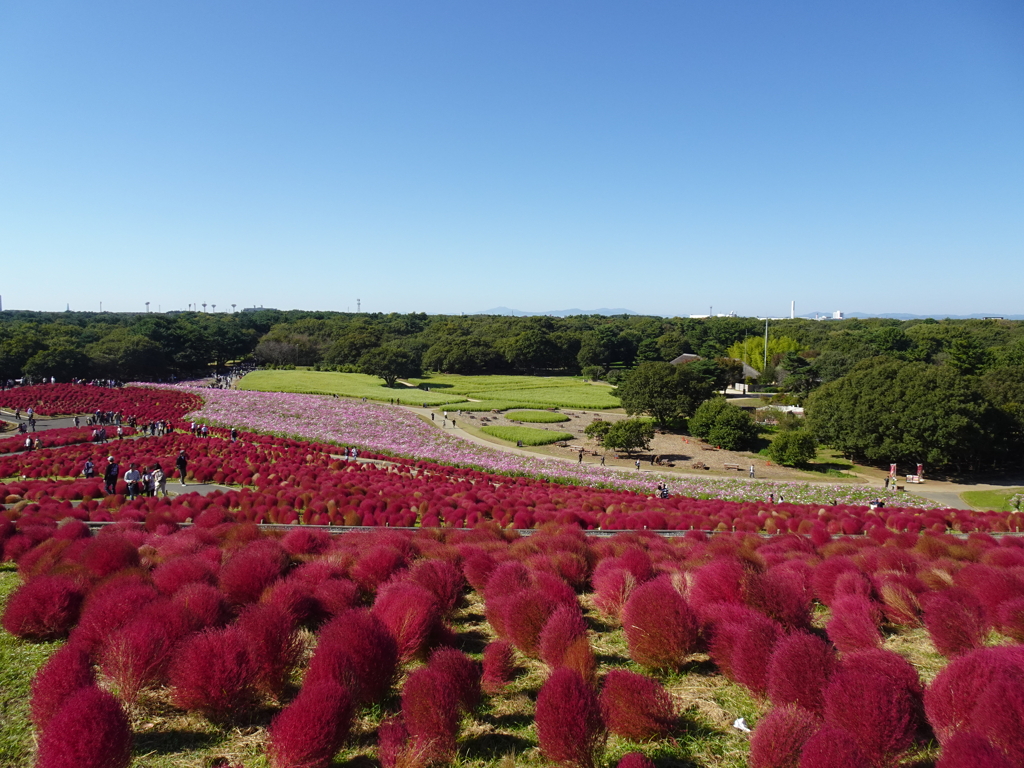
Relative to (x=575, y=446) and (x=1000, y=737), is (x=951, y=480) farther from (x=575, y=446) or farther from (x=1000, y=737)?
(x=1000, y=737)

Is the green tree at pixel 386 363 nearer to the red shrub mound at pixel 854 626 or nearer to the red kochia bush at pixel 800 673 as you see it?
the red shrub mound at pixel 854 626

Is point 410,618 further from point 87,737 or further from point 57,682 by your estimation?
point 57,682

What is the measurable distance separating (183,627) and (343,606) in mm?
1637

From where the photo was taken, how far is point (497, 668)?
17.5 feet

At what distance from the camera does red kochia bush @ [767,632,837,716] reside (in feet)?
14.9

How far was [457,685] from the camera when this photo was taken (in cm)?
462

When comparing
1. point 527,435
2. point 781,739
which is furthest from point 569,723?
point 527,435

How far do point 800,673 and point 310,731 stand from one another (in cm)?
359

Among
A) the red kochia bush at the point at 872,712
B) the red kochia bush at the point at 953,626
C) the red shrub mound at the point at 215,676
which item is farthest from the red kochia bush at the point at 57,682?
the red kochia bush at the point at 953,626

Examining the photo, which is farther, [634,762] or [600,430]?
[600,430]

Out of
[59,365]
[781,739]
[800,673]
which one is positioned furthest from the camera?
[59,365]

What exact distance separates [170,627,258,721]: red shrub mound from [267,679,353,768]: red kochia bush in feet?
2.70

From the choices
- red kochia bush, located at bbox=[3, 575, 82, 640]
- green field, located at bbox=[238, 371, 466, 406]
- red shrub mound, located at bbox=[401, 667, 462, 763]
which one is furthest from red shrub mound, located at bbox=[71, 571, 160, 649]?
green field, located at bbox=[238, 371, 466, 406]

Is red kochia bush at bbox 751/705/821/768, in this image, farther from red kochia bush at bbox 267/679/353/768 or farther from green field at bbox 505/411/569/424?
green field at bbox 505/411/569/424
